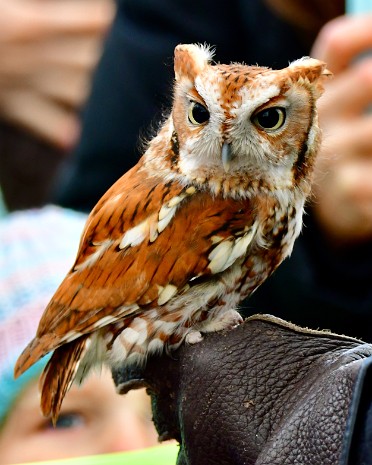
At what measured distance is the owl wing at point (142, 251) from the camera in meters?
1.08

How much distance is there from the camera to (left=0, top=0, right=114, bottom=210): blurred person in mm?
3365

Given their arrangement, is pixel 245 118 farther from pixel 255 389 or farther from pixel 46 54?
pixel 46 54

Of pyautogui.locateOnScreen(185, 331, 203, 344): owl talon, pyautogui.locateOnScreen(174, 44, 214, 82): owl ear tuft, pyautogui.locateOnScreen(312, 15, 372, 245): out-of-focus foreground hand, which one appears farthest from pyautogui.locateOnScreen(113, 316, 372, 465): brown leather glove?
pyautogui.locateOnScreen(312, 15, 372, 245): out-of-focus foreground hand

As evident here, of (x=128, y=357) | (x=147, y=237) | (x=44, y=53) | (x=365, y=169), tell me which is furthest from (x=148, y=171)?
(x=44, y=53)

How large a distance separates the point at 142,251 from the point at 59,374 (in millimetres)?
177

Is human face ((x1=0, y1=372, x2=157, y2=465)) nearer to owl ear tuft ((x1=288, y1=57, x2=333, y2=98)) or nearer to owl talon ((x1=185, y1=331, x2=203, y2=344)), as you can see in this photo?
owl talon ((x1=185, y1=331, x2=203, y2=344))

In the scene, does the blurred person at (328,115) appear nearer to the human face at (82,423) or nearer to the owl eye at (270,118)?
the human face at (82,423)

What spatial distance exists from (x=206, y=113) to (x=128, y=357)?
1.01ft

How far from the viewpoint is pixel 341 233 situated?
2.06 metres

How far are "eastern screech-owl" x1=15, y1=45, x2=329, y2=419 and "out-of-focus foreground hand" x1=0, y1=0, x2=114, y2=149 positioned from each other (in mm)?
2318

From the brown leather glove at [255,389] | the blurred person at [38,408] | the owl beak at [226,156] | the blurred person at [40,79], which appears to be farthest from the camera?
the blurred person at [40,79]

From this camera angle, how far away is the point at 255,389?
102 cm

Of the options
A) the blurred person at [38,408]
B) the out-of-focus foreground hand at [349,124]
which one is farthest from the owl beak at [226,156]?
the blurred person at [38,408]

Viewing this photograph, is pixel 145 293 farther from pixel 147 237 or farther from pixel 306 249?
pixel 306 249
